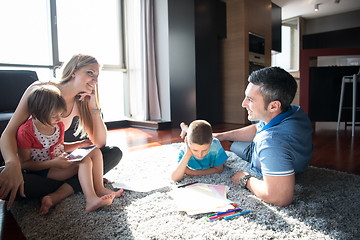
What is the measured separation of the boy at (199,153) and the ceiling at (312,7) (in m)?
4.81

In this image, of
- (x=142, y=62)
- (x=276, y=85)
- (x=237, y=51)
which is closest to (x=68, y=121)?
(x=276, y=85)

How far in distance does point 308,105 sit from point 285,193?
8.97 feet

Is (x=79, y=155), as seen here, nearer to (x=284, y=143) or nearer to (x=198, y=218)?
(x=198, y=218)

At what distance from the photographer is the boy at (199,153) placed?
131 centimetres

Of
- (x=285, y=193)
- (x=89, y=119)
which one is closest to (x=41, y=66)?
(x=89, y=119)

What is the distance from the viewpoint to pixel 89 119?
57.9 inches

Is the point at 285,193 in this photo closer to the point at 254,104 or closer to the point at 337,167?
the point at 254,104

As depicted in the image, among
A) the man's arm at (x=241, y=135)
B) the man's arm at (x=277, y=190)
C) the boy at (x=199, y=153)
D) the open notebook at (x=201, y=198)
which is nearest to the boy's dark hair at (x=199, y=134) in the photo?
the boy at (x=199, y=153)

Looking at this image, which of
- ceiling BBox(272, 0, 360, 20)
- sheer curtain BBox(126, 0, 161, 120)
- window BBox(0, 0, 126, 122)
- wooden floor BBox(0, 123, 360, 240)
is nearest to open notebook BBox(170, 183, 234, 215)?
wooden floor BBox(0, 123, 360, 240)

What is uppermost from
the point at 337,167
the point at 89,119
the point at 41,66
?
the point at 41,66

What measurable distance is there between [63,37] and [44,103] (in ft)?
10.3

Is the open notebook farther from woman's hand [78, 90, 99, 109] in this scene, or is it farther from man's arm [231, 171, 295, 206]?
woman's hand [78, 90, 99, 109]

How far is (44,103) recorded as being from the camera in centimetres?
112

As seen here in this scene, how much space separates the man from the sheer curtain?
308 centimetres
